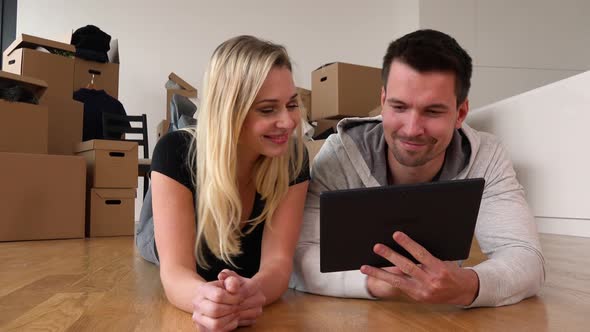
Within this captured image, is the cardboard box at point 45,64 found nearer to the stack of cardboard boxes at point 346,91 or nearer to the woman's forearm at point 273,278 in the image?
the stack of cardboard boxes at point 346,91

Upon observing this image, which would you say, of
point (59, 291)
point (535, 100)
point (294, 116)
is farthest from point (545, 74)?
point (59, 291)

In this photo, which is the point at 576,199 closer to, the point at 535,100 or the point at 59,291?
the point at 535,100

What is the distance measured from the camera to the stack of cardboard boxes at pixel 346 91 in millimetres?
3340

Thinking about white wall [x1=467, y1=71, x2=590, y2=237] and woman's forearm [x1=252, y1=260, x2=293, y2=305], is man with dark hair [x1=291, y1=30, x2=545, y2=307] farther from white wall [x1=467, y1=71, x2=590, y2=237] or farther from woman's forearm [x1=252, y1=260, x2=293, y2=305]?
white wall [x1=467, y1=71, x2=590, y2=237]

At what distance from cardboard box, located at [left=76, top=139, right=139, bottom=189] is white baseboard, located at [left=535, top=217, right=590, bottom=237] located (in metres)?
2.19

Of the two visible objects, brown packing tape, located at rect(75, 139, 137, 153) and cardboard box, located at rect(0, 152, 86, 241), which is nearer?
cardboard box, located at rect(0, 152, 86, 241)

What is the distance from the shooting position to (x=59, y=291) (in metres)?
1.22

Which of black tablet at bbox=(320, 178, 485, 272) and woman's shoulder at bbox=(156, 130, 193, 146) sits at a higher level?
woman's shoulder at bbox=(156, 130, 193, 146)

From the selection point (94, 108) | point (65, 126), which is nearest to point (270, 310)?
point (65, 126)

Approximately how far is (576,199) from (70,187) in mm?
2476

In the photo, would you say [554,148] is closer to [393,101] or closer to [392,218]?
[393,101]

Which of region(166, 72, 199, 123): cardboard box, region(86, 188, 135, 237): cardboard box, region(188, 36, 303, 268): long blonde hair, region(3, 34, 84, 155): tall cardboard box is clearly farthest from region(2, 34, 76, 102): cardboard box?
region(188, 36, 303, 268): long blonde hair

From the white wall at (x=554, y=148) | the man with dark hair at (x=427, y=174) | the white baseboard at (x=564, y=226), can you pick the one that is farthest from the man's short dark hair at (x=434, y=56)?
the white baseboard at (x=564, y=226)

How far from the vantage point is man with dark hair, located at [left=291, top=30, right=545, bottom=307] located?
932 mm
